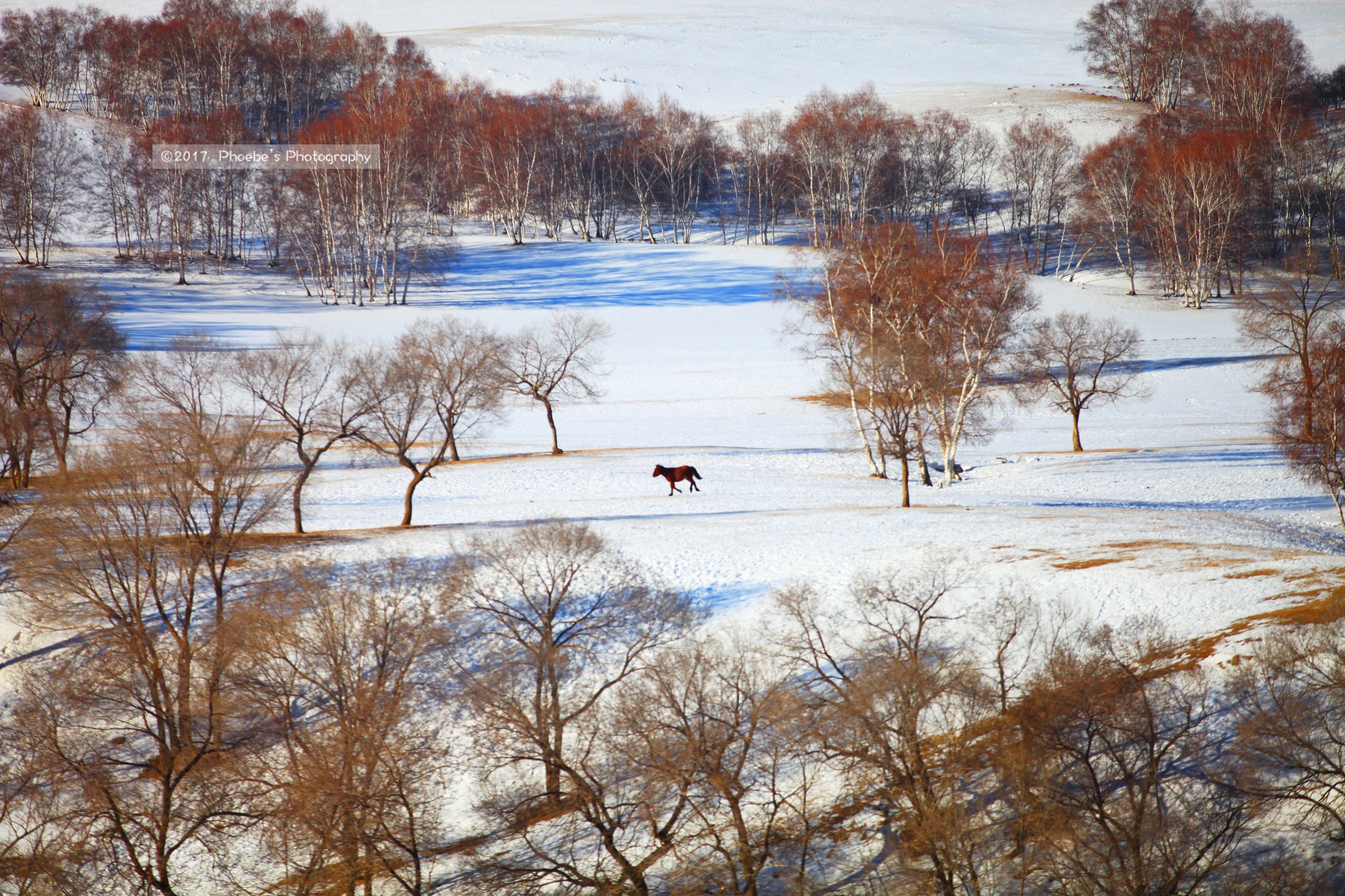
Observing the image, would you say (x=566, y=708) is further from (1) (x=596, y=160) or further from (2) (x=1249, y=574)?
(1) (x=596, y=160)

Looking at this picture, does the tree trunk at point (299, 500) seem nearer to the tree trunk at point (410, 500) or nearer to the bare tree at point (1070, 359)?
the tree trunk at point (410, 500)

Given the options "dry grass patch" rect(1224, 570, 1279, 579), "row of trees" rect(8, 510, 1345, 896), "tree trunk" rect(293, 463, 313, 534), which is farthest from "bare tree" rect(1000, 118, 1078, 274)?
"tree trunk" rect(293, 463, 313, 534)

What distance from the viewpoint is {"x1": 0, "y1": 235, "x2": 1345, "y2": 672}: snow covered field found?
2553 centimetres

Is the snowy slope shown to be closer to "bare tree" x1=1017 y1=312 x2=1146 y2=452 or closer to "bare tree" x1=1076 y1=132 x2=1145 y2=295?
"bare tree" x1=1076 y1=132 x2=1145 y2=295

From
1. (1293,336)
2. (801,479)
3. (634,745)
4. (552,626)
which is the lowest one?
(634,745)

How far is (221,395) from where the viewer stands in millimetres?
37438

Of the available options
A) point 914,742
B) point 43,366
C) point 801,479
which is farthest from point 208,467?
point 914,742

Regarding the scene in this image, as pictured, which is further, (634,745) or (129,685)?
(129,685)

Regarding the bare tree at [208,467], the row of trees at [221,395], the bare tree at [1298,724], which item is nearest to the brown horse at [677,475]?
the row of trees at [221,395]

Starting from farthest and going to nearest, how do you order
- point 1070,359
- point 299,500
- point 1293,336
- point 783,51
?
point 783,51, point 1070,359, point 1293,336, point 299,500

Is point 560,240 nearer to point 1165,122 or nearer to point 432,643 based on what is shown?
point 1165,122

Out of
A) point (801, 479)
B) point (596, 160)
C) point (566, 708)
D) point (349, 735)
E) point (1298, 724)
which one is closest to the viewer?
point (1298, 724)

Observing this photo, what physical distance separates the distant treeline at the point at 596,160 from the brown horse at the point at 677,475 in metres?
49.1

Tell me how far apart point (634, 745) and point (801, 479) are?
20.8 meters
